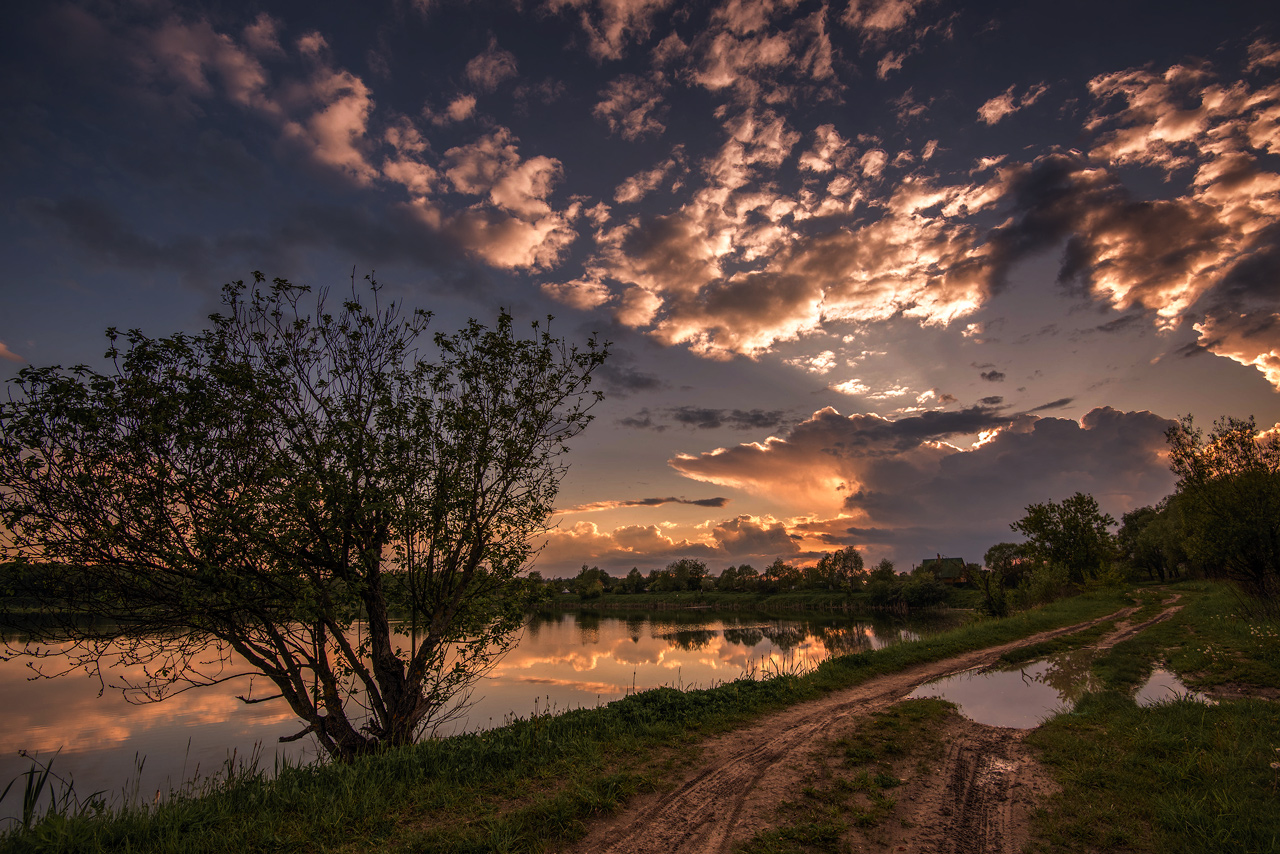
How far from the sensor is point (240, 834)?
5836 mm

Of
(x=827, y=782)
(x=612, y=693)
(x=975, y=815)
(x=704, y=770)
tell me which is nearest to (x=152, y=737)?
(x=612, y=693)

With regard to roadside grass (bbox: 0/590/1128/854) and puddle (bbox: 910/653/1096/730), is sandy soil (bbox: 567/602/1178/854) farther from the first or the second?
puddle (bbox: 910/653/1096/730)

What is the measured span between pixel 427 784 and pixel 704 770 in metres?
4.13

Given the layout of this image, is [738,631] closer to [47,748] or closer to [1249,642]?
[1249,642]

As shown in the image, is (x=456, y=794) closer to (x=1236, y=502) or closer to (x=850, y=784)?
(x=850, y=784)

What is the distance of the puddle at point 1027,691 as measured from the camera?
1184 cm

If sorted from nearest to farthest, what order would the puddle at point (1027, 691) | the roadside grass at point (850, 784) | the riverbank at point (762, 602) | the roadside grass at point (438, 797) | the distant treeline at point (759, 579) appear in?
the roadside grass at point (438, 797) → the roadside grass at point (850, 784) → the puddle at point (1027, 691) → the riverbank at point (762, 602) → the distant treeline at point (759, 579)

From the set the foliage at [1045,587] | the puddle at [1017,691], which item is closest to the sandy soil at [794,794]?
the puddle at [1017,691]

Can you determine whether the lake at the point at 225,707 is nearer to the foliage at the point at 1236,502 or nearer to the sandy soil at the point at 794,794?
the sandy soil at the point at 794,794

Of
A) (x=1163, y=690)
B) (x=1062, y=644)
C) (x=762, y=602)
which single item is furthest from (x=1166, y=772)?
(x=762, y=602)

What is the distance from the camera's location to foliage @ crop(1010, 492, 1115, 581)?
47.4 meters

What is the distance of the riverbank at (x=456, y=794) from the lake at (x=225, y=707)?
1799 mm

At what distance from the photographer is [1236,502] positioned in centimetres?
Result: 2241

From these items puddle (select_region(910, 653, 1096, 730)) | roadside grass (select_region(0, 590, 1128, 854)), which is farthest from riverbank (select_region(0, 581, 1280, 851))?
puddle (select_region(910, 653, 1096, 730))
